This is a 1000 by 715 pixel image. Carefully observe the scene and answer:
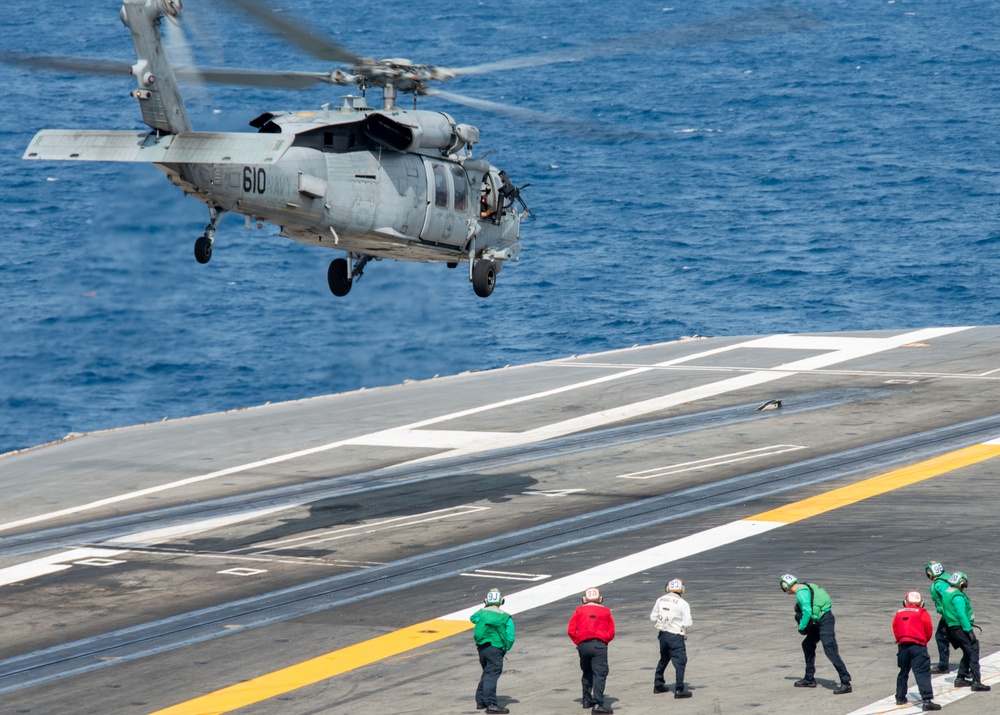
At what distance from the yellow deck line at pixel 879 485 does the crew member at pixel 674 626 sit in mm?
12134

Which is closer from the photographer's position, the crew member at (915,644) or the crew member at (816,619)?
the crew member at (915,644)

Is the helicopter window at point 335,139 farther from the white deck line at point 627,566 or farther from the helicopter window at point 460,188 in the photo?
the white deck line at point 627,566

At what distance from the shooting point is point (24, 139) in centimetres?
9700

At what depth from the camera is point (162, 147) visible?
2338cm

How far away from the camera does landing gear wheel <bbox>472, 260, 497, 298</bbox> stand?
99.1 feet

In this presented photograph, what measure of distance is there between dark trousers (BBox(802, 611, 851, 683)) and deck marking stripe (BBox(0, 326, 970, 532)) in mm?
21987

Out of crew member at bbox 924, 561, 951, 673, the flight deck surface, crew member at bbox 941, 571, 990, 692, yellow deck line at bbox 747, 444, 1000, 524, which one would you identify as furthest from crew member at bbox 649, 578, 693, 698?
yellow deck line at bbox 747, 444, 1000, 524

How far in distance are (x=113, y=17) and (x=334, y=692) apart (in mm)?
122878

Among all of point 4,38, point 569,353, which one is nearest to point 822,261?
point 569,353

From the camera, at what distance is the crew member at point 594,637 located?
1895 centimetres

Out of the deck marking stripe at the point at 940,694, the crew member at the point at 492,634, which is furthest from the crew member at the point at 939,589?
the crew member at the point at 492,634

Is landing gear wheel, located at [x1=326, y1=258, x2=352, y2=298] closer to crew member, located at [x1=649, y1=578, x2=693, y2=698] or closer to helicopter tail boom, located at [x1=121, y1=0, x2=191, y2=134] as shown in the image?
helicopter tail boom, located at [x1=121, y1=0, x2=191, y2=134]

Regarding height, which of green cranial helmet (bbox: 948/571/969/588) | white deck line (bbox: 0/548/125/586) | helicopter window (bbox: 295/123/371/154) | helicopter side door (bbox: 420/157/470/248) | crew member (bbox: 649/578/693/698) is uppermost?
helicopter window (bbox: 295/123/371/154)

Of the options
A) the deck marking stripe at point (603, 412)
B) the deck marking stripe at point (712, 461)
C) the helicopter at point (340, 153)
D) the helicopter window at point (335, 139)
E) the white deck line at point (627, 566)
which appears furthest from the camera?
the deck marking stripe at point (603, 412)
